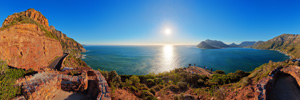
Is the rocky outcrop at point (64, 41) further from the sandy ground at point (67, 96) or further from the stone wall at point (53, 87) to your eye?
the sandy ground at point (67, 96)

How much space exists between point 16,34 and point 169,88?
31172 millimetres

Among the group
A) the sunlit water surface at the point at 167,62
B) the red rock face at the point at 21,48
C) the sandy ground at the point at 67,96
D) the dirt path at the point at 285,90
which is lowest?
the sunlit water surface at the point at 167,62

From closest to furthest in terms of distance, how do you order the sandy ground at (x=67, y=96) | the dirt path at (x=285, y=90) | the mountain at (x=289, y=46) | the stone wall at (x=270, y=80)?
the stone wall at (x=270, y=80), the dirt path at (x=285, y=90), the sandy ground at (x=67, y=96), the mountain at (x=289, y=46)

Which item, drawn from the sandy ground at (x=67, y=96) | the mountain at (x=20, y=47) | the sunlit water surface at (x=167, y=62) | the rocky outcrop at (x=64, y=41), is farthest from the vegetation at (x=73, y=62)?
the rocky outcrop at (x=64, y=41)

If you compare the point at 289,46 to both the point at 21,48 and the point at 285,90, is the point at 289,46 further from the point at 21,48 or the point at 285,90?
the point at 21,48

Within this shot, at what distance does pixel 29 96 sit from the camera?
310 inches

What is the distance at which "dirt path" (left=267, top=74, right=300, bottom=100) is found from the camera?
8.91m

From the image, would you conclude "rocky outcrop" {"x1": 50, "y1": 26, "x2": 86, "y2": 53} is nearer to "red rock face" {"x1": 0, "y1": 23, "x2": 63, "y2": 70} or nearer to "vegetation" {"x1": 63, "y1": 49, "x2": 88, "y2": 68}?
"vegetation" {"x1": 63, "y1": 49, "x2": 88, "y2": 68}

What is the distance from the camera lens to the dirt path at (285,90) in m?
8.91

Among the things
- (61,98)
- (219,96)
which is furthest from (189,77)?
(61,98)

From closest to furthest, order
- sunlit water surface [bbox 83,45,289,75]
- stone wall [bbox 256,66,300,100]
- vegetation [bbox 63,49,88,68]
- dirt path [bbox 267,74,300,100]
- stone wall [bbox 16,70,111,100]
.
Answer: stone wall [bbox 16,70,111,100]
stone wall [bbox 256,66,300,100]
dirt path [bbox 267,74,300,100]
vegetation [bbox 63,49,88,68]
sunlit water surface [bbox 83,45,289,75]

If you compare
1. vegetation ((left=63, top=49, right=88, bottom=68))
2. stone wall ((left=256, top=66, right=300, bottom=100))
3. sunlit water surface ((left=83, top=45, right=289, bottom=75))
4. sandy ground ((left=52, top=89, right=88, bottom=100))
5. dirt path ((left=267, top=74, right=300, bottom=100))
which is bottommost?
sunlit water surface ((left=83, top=45, right=289, bottom=75))

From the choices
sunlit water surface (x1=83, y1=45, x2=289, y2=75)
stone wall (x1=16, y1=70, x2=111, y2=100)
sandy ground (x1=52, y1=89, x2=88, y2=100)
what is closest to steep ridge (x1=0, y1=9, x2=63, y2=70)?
stone wall (x1=16, y1=70, x2=111, y2=100)

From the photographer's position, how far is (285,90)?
9602 mm
